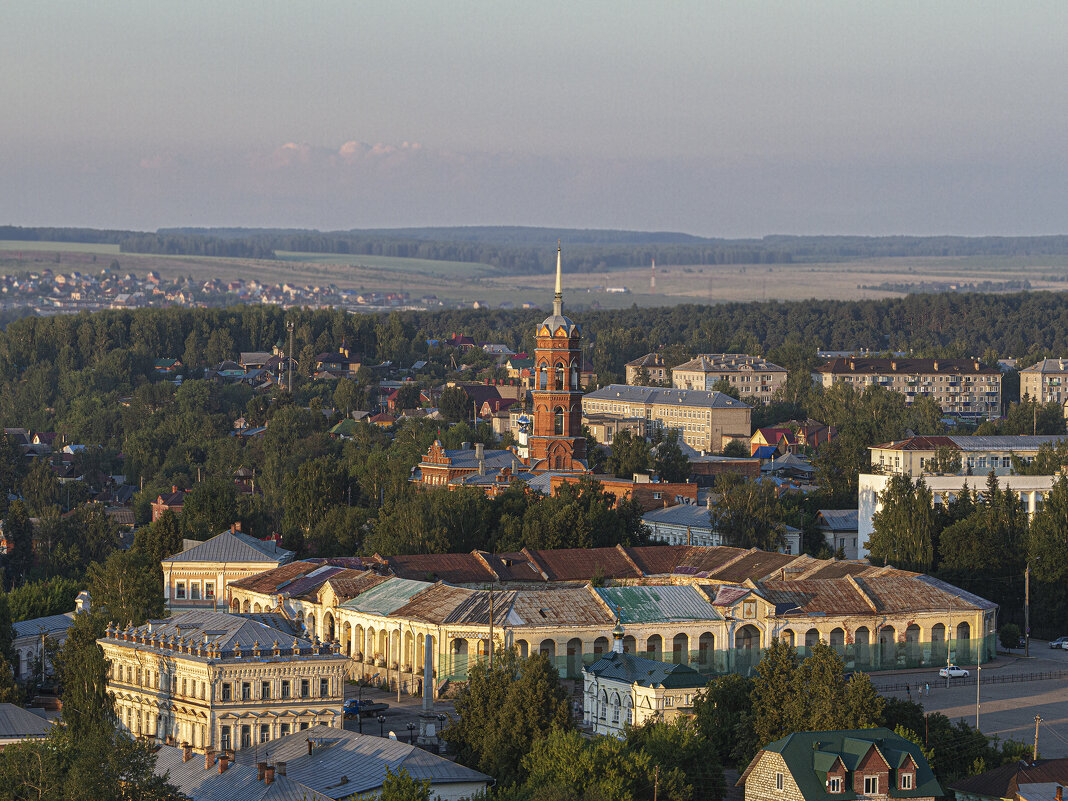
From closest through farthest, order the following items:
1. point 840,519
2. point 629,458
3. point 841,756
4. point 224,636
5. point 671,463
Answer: point 841,756 → point 224,636 → point 840,519 → point 629,458 → point 671,463

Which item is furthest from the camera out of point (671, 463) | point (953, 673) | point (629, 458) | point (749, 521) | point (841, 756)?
point (671, 463)

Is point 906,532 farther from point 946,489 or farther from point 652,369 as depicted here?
point 652,369

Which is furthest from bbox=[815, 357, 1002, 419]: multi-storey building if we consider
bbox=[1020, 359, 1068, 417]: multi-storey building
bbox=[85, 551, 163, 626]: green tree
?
bbox=[85, 551, 163, 626]: green tree

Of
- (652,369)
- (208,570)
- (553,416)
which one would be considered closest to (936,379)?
(652,369)

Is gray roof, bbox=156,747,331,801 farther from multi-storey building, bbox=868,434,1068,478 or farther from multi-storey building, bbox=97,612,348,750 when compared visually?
multi-storey building, bbox=868,434,1068,478

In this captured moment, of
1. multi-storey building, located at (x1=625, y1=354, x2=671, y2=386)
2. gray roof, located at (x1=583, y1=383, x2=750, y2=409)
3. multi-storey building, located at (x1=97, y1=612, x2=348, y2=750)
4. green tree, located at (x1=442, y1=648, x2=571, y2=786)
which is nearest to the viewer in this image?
green tree, located at (x1=442, y1=648, x2=571, y2=786)

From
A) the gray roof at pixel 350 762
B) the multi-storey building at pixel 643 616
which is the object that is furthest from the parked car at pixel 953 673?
the gray roof at pixel 350 762

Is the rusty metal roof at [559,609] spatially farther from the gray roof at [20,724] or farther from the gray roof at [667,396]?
the gray roof at [667,396]
